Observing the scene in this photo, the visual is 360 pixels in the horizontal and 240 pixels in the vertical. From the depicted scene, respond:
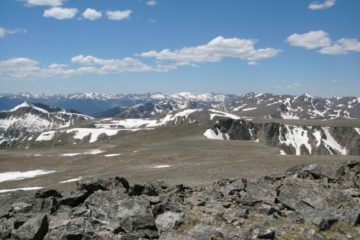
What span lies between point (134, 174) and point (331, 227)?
158ft

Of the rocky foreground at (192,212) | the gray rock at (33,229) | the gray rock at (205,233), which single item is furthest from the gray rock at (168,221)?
the gray rock at (33,229)

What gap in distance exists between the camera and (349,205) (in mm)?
23094

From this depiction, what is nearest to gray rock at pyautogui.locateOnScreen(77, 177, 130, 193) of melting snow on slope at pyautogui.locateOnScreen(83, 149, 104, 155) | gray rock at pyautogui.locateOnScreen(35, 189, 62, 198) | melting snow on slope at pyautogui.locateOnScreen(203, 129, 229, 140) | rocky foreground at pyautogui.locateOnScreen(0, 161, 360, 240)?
rocky foreground at pyautogui.locateOnScreen(0, 161, 360, 240)

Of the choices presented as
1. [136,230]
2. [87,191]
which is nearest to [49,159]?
[87,191]

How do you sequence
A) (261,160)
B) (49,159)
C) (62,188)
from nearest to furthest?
(62,188) < (261,160) < (49,159)

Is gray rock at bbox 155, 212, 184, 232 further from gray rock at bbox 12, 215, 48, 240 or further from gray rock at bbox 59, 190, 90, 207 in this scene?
gray rock at bbox 59, 190, 90, 207

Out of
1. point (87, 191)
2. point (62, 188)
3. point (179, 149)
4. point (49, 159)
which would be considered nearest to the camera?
point (87, 191)

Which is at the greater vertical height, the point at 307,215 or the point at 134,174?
the point at 307,215

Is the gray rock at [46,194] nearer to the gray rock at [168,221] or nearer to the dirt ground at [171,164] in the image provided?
the gray rock at [168,221]

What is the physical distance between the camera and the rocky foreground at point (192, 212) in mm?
19125

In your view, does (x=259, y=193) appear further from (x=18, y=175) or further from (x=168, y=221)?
(x=18, y=175)

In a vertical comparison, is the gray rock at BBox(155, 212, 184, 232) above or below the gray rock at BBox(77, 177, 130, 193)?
below

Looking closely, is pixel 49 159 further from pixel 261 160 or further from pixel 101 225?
pixel 101 225

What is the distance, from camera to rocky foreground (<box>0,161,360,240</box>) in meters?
19.1
